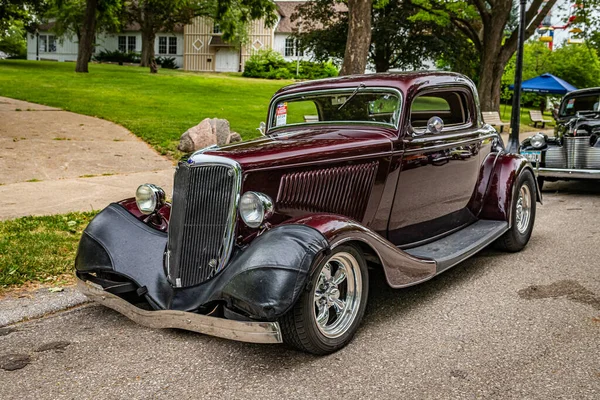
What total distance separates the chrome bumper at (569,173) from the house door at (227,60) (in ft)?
152

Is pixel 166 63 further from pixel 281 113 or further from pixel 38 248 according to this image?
pixel 281 113

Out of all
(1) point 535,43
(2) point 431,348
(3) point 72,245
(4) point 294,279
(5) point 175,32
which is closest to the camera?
(4) point 294,279

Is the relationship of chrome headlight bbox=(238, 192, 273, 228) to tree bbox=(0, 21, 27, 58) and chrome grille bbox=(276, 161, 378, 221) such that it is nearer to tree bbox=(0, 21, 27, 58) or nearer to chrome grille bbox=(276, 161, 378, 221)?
chrome grille bbox=(276, 161, 378, 221)

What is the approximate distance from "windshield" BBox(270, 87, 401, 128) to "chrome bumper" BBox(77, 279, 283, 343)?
2.22 m

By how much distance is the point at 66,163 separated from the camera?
10672mm

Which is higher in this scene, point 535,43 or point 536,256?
point 535,43

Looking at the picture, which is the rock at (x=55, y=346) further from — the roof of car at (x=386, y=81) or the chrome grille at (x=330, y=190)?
the roof of car at (x=386, y=81)

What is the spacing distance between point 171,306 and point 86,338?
2.17ft

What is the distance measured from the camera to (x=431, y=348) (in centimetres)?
381

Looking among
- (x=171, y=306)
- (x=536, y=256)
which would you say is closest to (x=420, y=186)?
(x=536, y=256)

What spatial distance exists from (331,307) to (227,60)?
5222 centimetres

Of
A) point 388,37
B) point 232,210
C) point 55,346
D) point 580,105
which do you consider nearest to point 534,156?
point 580,105

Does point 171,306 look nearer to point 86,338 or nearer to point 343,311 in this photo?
point 86,338

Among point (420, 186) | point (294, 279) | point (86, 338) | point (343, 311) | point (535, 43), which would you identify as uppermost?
point (535, 43)
